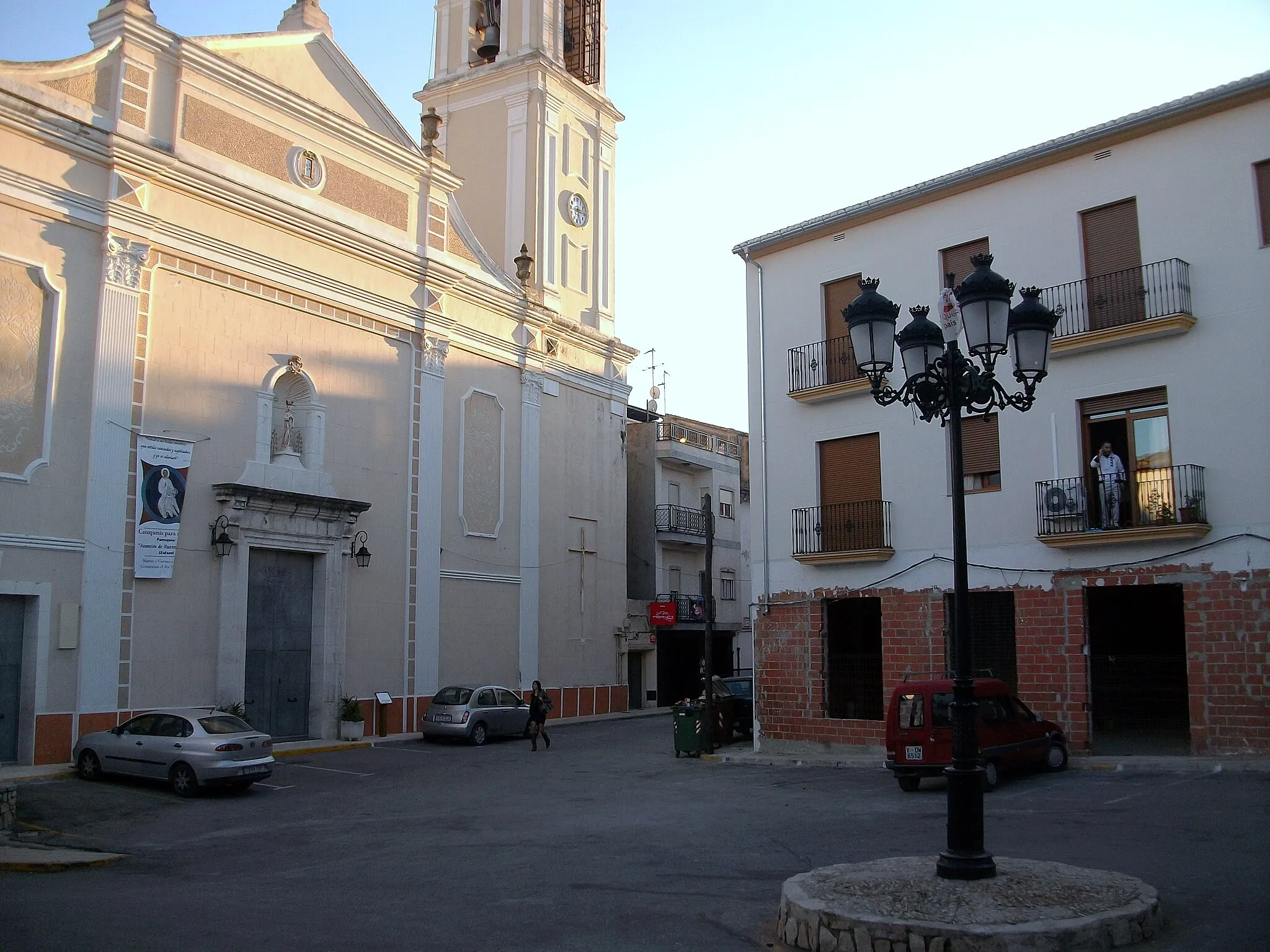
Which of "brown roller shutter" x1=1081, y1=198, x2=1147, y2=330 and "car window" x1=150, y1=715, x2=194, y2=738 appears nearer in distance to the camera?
"car window" x1=150, y1=715, x2=194, y2=738

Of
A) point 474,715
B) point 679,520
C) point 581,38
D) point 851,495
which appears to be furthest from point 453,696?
point 581,38

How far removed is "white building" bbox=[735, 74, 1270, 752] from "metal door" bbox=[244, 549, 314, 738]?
10.2 m

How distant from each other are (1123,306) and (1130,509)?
3400 mm

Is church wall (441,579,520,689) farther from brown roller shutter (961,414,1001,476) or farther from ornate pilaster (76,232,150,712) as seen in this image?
brown roller shutter (961,414,1001,476)

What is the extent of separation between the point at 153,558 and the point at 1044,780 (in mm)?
16148

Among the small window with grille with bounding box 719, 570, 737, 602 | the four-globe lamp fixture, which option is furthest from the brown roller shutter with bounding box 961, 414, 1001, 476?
the small window with grille with bounding box 719, 570, 737, 602

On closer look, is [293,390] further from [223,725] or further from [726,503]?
[726,503]

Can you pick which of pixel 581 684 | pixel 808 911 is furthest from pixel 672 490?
pixel 808 911

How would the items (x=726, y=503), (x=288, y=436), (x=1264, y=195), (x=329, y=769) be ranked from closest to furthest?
(x=1264, y=195)
(x=329, y=769)
(x=288, y=436)
(x=726, y=503)

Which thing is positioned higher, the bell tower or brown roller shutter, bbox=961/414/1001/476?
the bell tower

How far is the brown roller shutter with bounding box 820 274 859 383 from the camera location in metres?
21.9

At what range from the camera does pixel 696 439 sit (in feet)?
148

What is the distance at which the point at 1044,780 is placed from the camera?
16.3 metres

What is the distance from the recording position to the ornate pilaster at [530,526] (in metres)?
31.0
